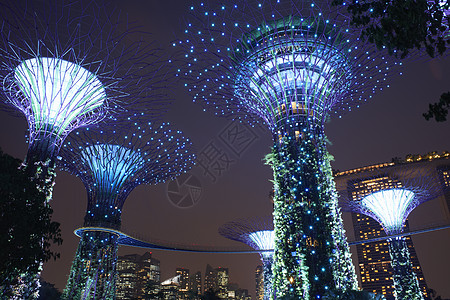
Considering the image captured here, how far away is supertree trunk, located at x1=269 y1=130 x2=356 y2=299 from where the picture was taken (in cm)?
1312

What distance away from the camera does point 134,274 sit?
128m

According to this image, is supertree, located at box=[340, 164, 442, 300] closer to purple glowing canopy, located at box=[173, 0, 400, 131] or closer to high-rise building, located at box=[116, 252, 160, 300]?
purple glowing canopy, located at box=[173, 0, 400, 131]

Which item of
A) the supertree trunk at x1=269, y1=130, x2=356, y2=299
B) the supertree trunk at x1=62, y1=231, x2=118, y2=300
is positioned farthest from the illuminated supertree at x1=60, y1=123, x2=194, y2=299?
the supertree trunk at x1=269, y1=130, x2=356, y2=299

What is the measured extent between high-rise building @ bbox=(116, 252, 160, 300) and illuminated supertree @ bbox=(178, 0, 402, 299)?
4506 inches

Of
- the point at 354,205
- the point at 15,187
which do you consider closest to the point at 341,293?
the point at 15,187

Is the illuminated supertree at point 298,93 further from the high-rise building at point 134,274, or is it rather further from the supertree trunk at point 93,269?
the high-rise building at point 134,274

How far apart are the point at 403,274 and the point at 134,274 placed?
396 ft

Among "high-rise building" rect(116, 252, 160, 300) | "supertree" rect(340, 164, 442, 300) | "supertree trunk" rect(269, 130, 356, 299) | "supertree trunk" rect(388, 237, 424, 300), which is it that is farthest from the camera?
"high-rise building" rect(116, 252, 160, 300)

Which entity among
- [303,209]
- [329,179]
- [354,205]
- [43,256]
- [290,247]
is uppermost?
[354,205]

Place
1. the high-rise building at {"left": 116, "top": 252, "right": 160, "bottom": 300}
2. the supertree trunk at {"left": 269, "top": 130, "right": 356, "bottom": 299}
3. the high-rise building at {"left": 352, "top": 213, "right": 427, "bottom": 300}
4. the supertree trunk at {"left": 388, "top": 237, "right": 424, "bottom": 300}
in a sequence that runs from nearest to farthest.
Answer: the supertree trunk at {"left": 269, "top": 130, "right": 356, "bottom": 299}, the supertree trunk at {"left": 388, "top": 237, "right": 424, "bottom": 300}, the high-rise building at {"left": 352, "top": 213, "right": 427, "bottom": 300}, the high-rise building at {"left": 116, "top": 252, "right": 160, "bottom": 300}

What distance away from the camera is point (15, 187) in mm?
8734

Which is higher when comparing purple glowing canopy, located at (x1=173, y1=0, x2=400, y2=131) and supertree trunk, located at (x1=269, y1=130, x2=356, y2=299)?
purple glowing canopy, located at (x1=173, y1=0, x2=400, y2=131)

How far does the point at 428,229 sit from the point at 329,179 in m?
19.2

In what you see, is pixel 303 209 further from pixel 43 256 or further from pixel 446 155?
pixel 446 155
